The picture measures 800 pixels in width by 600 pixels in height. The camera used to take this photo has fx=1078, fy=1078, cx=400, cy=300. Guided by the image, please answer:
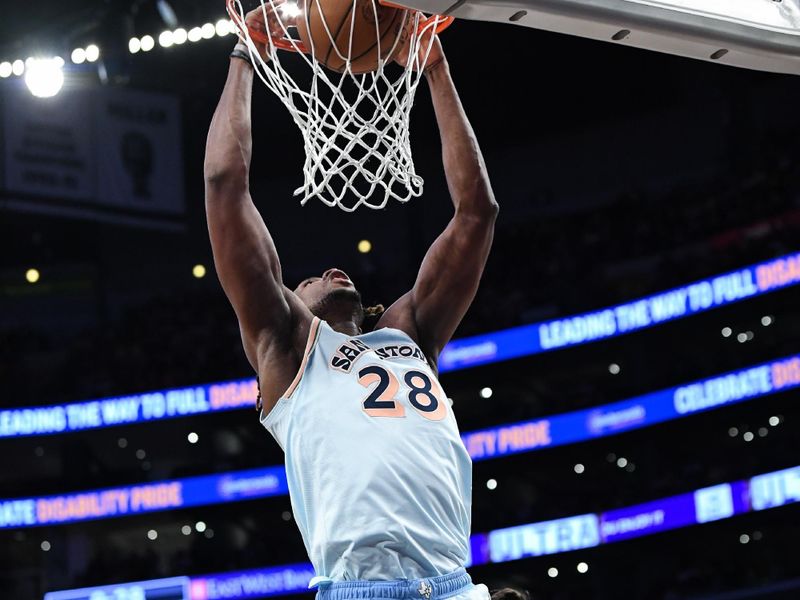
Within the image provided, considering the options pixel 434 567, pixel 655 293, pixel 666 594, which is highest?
pixel 655 293

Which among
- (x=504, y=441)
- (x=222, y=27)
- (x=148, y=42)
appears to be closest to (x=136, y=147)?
(x=148, y=42)

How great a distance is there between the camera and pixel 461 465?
3070 millimetres

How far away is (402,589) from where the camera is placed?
2742 mm

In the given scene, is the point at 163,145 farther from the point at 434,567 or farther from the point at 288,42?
the point at 434,567

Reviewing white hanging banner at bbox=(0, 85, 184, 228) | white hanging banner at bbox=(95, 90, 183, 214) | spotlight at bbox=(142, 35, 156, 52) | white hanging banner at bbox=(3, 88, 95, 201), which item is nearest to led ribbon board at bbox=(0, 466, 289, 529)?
white hanging banner at bbox=(0, 85, 184, 228)

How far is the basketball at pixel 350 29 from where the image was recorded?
3311 mm

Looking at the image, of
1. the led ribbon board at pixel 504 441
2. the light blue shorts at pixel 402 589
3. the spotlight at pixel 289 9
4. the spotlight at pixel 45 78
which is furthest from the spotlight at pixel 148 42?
the light blue shorts at pixel 402 589

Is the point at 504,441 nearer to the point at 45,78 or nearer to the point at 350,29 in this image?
the point at 45,78

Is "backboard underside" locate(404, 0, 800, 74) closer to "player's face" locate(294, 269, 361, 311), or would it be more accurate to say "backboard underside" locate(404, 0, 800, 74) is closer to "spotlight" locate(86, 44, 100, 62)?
"player's face" locate(294, 269, 361, 311)

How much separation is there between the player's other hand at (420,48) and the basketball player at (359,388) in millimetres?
239

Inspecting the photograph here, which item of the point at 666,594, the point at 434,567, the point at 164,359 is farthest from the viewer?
the point at 164,359


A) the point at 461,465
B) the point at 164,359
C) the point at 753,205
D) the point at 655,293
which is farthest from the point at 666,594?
the point at 461,465

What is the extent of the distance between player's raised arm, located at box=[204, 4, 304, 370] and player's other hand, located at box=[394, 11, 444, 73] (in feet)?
2.10

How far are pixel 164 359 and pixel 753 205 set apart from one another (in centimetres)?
865
